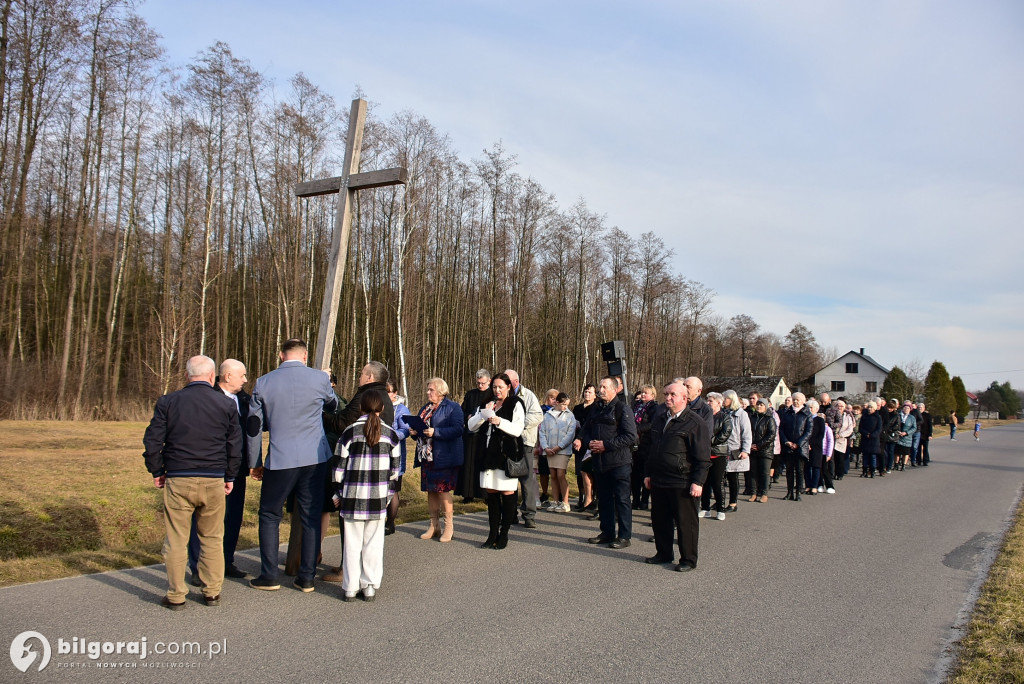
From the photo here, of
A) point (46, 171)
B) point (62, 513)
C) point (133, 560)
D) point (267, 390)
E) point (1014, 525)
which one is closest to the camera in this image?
point (267, 390)

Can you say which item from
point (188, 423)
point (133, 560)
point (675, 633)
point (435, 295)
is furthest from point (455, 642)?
point (435, 295)

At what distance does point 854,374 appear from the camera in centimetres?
8256

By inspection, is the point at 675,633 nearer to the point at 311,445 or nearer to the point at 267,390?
the point at 311,445

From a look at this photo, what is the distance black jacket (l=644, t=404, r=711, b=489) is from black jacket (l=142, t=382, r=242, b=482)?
A: 4406 mm

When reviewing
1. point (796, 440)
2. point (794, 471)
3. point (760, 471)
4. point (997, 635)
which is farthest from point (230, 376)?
point (794, 471)

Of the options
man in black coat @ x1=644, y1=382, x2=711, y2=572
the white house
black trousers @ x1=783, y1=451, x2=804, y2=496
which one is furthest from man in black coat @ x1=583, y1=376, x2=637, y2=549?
the white house

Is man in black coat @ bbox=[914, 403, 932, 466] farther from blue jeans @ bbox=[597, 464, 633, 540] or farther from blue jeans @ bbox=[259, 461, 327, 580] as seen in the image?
blue jeans @ bbox=[259, 461, 327, 580]

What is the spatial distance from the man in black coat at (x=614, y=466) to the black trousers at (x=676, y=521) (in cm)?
67

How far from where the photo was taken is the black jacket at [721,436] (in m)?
9.95

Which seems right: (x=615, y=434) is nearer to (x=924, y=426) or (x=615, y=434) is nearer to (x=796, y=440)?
(x=796, y=440)

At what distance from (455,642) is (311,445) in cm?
221

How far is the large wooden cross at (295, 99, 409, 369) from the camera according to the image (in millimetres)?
8195

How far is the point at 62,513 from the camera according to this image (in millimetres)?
8062

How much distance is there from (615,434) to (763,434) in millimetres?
5232
